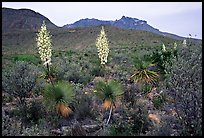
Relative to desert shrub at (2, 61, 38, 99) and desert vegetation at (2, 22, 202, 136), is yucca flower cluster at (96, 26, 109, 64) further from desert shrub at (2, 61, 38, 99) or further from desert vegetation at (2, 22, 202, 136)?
desert shrub at (2, 61, 38, 99)

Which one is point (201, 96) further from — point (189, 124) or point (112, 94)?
point (112, 94)

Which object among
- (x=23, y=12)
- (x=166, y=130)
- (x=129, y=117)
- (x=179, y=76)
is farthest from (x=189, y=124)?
(x=23, y=12)

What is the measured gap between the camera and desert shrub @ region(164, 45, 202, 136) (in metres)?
6.07

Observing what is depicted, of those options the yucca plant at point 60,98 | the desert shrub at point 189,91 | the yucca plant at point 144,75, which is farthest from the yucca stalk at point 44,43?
the desert shrub at point 189,91

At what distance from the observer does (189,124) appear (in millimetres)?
6188

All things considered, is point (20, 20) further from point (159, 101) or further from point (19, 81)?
point (159, 101)

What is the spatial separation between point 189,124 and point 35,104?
5.12 metres

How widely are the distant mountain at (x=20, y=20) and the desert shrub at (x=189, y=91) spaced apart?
68.3 m

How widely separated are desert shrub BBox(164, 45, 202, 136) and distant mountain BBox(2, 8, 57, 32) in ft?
224

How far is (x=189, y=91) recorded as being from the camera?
6355 millimetres

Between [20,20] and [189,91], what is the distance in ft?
253

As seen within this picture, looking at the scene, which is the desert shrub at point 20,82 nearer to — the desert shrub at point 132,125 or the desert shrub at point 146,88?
the desert shrub at point 132,125

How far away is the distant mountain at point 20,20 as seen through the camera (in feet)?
247

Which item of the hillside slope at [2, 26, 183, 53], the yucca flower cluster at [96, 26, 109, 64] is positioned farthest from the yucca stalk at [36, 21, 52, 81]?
the hillside slope at [2, 26, 183, 53]
